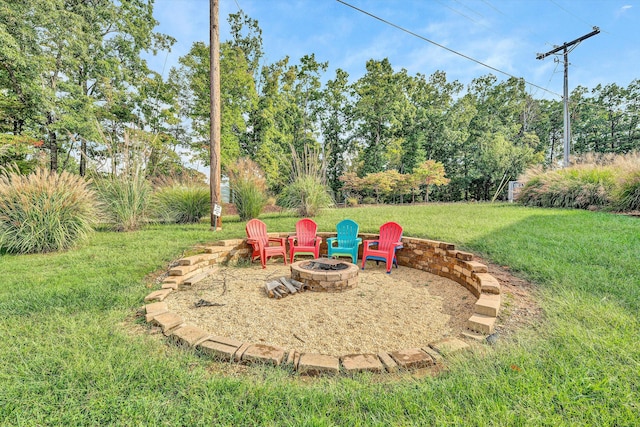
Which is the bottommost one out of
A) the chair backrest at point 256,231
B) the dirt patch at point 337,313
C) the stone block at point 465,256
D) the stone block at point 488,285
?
the dirt patch at point 337,313

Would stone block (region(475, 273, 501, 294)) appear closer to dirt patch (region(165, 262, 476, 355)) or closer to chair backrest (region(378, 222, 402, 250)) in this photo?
dirt patch (region(165, 262, 476, 355))

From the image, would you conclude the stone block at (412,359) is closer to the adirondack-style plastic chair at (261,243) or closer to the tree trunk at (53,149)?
the adirondack-style plastic chair at (261,243)

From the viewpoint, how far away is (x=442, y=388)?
133cm

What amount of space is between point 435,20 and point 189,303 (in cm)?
769

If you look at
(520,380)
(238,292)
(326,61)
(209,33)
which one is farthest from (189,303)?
(326,61)

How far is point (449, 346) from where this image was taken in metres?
1.70

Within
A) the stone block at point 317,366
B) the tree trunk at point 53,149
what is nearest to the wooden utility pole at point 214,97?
the stone block at point 317,366

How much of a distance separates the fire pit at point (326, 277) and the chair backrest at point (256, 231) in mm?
1038

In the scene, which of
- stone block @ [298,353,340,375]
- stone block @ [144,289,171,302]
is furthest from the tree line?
stone block @ [298,353,340,375]

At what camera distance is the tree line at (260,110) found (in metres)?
10.8

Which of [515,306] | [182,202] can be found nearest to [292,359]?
[515,306]

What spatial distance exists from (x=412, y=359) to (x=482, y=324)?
2.25 ft

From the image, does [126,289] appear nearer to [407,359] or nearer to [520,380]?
[407,359]

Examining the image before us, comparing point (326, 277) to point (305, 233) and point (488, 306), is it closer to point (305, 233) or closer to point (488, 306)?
point (305, 233)
